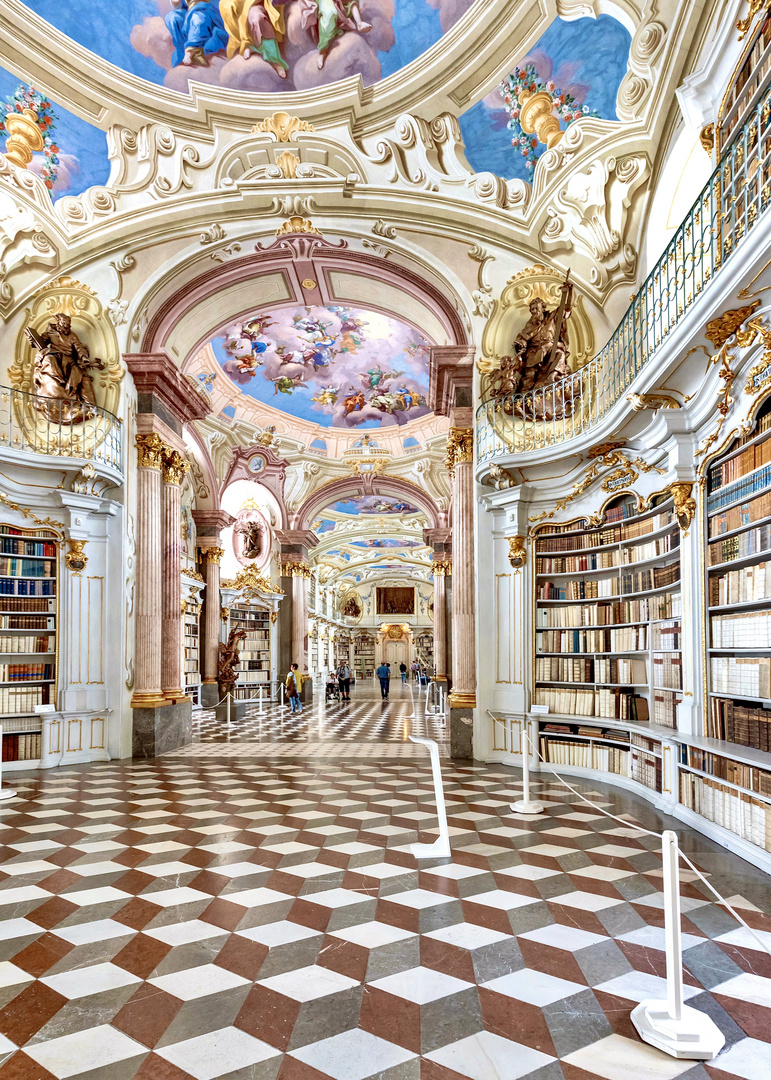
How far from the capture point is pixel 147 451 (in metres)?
12.4

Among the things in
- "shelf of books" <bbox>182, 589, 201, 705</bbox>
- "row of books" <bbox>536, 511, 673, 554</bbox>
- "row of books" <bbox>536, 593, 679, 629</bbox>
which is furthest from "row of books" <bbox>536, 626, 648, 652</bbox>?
"shelf of books" <bbox>182, 589, 201, 705</bbox>

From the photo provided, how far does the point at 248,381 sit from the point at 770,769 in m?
17.7

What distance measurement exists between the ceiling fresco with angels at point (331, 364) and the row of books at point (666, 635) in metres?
9.71

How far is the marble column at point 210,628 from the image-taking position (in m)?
20.9

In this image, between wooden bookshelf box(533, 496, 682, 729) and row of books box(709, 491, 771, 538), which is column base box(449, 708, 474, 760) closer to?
wooden bookshelf box(533, 496, 682, 729)

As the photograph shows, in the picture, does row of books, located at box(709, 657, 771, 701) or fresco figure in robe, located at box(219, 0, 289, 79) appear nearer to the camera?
row of books, located at box(709, 657, 771, 701)

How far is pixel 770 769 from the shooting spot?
505 cm

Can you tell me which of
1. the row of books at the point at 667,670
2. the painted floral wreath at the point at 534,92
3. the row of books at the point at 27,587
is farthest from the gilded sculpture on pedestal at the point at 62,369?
the row of books at the point at 667,670

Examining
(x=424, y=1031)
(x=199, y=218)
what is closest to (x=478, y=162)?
(x=199, y=218)

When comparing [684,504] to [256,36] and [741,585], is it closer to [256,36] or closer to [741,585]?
[741,585]

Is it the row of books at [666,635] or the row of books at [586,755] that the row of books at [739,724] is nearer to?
the row of books at [666,635]

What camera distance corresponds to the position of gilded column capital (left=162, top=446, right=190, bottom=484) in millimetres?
12914

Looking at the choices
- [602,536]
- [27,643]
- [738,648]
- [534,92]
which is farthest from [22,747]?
[534,92]

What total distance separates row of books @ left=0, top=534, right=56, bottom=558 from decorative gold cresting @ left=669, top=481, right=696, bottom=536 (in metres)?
9.32
